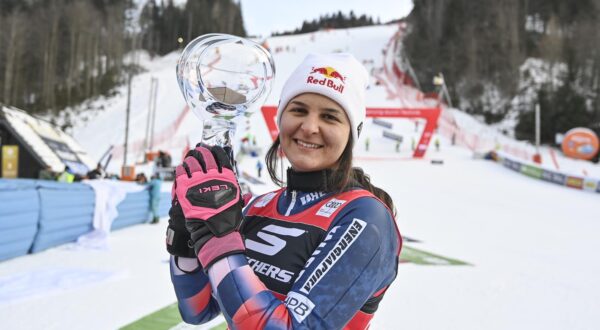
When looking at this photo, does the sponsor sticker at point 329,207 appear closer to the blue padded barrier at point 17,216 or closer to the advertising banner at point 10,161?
the blue padded barrier at point 17,216

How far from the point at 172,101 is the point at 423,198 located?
29168 mm

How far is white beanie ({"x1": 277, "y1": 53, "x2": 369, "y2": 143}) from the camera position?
1.36 meters

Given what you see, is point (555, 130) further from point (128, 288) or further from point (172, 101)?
point (128, 288)

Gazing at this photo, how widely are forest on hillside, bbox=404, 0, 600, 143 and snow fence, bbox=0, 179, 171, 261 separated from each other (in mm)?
36933

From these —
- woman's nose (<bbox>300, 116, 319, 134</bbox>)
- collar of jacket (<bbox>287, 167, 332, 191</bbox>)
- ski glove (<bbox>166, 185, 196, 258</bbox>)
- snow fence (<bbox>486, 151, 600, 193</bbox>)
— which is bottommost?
snow fence (<bbox>486, 151, 600, 193</bbox>)

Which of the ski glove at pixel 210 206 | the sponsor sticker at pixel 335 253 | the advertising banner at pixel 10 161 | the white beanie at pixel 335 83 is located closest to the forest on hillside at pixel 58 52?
the advertising banner at pixel 10 161

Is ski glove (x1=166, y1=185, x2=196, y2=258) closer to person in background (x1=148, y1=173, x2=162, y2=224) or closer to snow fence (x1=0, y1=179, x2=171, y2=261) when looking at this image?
snow fence (x1=0, y1=179, x2=171, y2=261)

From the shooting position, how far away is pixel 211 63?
4.93ft

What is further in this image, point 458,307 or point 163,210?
point 163,210

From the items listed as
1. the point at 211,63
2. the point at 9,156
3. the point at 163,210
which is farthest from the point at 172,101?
the point at 211,63

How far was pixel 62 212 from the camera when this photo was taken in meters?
6.16

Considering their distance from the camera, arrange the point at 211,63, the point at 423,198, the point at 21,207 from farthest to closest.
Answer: the point at 423,198
the point at 21,207
the point at 211,63

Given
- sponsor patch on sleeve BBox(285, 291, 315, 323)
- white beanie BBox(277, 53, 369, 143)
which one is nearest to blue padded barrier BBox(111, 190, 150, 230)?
white beanie BBox(277, 53, 369, 143)

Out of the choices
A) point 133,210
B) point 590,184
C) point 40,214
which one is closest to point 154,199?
point 133,210
